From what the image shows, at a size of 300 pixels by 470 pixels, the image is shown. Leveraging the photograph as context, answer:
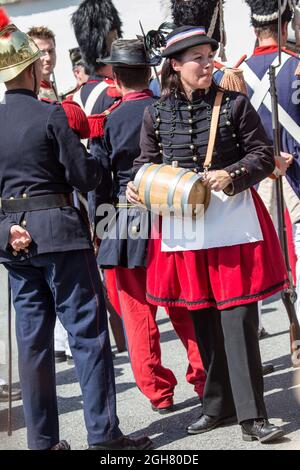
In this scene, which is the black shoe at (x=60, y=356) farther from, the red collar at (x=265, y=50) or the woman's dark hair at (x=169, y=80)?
the woman's dark hair at (x=169, y=80)

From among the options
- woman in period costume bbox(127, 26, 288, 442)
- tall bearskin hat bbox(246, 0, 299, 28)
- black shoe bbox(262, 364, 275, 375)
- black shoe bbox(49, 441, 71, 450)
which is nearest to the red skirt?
woman in period costume bbox(127, 26, 288, 442)

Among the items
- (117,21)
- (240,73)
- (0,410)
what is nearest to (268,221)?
(240,73)

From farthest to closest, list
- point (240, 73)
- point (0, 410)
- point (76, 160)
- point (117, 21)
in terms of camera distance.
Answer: point (117, 21) < point (0, 410) < point (240, 73) < point (76, 160)

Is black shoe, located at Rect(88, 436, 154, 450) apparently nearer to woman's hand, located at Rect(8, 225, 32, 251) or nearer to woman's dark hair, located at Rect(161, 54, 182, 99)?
woman's hand, located at Rect(8, 225, 32, 251)

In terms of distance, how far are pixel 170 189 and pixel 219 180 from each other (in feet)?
0.71

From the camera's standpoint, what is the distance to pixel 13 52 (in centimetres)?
465

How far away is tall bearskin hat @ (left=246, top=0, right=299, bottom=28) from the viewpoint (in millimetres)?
6070

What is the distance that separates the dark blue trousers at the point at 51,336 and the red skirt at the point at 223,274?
1.39 ft

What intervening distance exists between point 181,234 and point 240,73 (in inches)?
39.3

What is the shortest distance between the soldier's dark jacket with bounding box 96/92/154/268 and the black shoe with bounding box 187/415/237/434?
0.85 m

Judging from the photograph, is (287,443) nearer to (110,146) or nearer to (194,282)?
(194,282)

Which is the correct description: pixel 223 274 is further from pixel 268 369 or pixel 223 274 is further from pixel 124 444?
pixel 268 369

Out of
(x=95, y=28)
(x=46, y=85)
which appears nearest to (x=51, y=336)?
(x=46, y=85)

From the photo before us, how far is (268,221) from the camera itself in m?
4.88
